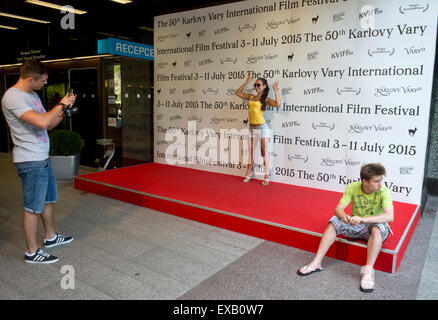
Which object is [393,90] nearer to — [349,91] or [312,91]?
[349,91]

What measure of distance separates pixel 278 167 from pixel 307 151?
1.62 ft

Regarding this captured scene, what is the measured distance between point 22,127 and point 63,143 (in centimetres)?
281

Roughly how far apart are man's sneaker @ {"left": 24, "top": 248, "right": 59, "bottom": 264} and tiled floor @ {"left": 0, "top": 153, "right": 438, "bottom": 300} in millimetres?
52

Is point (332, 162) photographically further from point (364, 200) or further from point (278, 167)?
point (364, 200)

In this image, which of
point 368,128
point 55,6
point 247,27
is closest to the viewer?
point 368,128

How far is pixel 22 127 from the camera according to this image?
105 inches

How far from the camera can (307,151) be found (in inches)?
182

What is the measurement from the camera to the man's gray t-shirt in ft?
8.54

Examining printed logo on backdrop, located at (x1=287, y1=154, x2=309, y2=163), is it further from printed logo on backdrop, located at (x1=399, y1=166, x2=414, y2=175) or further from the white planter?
the white planter

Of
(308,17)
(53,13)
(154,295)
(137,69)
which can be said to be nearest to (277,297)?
(154,295)

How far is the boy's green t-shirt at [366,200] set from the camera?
2.61m

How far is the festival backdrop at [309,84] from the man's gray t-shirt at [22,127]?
3.05 m

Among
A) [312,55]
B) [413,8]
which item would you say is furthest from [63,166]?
[413,8]

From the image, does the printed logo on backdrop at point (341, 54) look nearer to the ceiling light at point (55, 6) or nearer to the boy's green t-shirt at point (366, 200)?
the boy's green t-shirt at point (366, 200)
